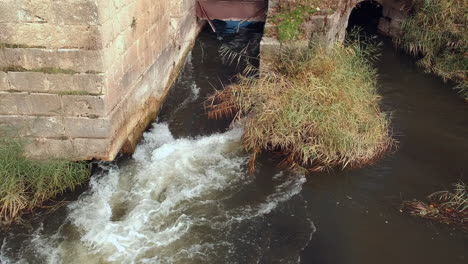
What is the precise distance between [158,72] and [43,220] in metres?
3.30

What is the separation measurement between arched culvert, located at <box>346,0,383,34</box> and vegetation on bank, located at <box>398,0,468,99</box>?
7.37 ft

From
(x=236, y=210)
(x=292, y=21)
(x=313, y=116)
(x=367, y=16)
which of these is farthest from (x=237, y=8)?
(x=236, y=210)

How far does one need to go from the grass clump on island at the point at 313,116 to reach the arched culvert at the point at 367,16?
19.0 feet

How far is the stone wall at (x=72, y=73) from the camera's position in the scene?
4676 millimetres

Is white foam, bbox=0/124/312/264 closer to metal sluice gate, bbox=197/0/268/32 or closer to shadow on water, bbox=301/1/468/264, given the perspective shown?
shadow on water, bbox=301/1/468/264

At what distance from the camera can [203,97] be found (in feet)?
27.7

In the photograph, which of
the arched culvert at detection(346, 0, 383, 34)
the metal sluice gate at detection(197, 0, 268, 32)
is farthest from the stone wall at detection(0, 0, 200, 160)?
the arched culvert at detection(346, 0, 383, 34)

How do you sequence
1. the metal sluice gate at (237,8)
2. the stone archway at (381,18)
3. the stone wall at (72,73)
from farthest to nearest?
the metal sluice gate at (237,8) < the stone archway at (381,18) < the stone wall at (72,73)

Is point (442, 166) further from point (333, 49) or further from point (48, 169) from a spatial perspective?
point (48, 169)

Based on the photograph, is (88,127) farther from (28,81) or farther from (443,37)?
(443,37)

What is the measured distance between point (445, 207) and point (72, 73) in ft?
15.4

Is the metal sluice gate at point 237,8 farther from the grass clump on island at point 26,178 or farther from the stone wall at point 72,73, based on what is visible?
the grass clump on island at point 26,178

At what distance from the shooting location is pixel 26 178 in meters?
5.32

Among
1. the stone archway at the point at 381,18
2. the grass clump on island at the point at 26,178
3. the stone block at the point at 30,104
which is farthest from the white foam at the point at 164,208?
the stone archway at the point at 381,18
